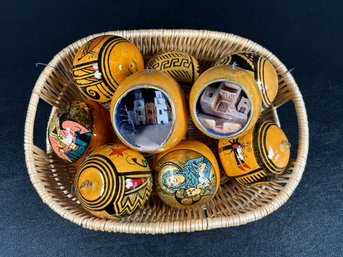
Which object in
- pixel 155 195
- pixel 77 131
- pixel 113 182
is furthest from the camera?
pixel 155 195

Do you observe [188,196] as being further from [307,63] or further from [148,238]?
[307,63]

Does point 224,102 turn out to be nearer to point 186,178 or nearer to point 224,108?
point 224,108

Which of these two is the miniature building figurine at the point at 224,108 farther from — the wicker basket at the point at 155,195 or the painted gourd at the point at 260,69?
the wicker basket at the point at 155,195

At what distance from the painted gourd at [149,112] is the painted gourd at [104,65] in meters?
0.09

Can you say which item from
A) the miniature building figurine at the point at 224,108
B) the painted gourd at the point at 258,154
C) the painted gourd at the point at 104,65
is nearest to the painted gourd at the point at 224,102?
the miniature building figurine at the point at 224,108

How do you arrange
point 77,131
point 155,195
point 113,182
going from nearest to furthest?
point 113,182, point 77,131, point 155,195

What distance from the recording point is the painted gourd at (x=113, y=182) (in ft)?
2.81

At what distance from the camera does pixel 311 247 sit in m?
1.25

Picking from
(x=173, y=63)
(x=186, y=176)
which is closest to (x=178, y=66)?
(x=173, y=63)

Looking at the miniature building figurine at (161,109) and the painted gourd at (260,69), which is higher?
the painted gourd at (260,69)

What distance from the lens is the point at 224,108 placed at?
86cm

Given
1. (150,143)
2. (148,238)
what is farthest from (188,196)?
(148,238)

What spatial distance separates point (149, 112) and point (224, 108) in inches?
6.7

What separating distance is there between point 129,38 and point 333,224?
0.87 m
